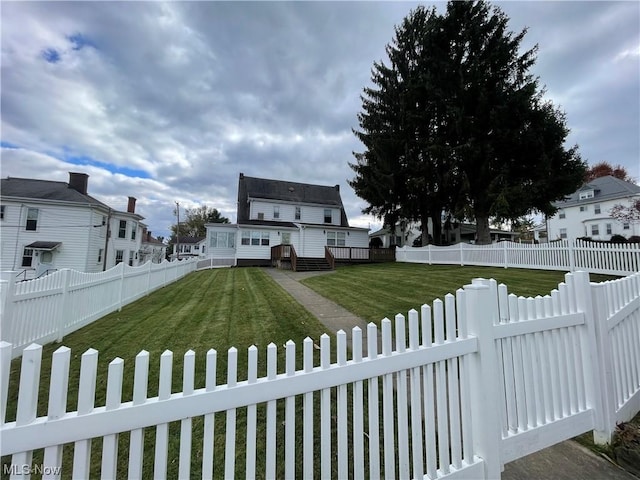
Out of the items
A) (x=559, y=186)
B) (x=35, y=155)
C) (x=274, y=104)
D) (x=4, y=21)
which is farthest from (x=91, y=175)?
(x=559, y=186)

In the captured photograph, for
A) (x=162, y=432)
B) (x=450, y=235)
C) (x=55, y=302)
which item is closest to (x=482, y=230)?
(x=450, y=235)

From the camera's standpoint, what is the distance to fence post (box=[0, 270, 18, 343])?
13.1ft

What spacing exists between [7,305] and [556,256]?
50.4 feet

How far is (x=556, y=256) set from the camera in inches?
433

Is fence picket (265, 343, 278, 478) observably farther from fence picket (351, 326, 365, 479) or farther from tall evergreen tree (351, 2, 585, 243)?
tall evergreen tree (351, 2, 585, 243)

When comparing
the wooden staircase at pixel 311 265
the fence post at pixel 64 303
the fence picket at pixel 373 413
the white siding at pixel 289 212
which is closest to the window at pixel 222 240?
the white siding at pixel 289 212

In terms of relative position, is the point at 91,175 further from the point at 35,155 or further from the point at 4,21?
the point at 4,21

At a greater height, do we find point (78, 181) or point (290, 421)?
point (78, 181)

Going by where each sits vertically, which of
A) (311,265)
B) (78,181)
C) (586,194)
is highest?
(586,194)

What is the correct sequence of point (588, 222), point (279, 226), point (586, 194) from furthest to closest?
point (586, 194) < point (588, 222) < point (279, 226)

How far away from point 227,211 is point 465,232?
164 feet

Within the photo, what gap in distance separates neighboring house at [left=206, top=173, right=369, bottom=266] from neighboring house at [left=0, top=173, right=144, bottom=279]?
857 centimetres

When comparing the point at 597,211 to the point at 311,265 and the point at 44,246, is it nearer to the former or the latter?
the point at 311,265

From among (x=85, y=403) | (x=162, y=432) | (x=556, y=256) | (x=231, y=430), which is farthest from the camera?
(x=556, y=256)
